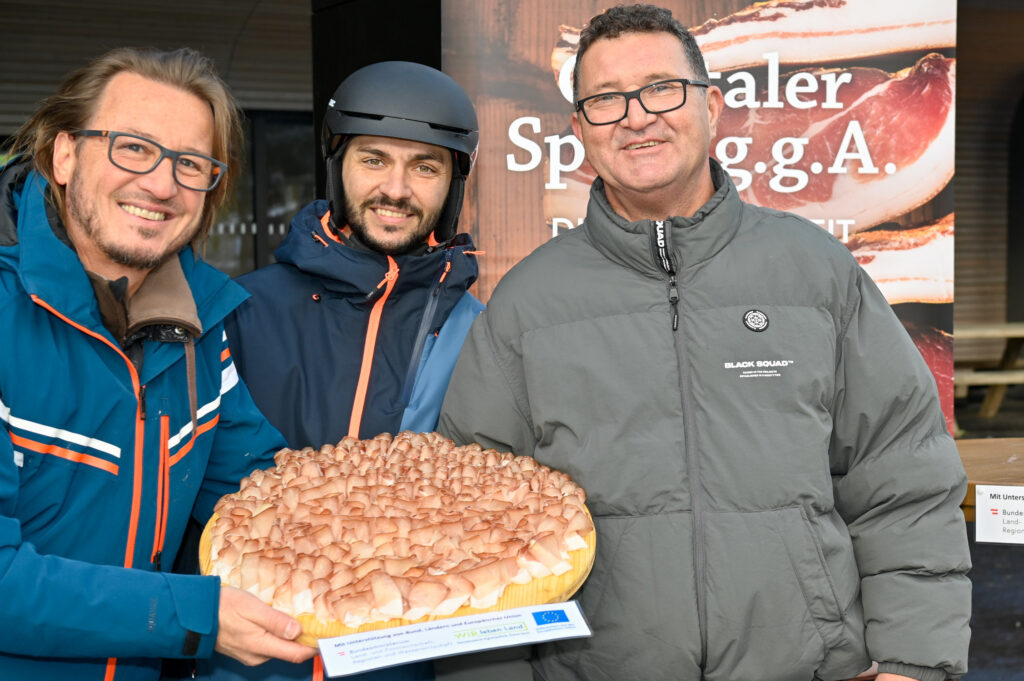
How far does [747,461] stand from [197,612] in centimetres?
112

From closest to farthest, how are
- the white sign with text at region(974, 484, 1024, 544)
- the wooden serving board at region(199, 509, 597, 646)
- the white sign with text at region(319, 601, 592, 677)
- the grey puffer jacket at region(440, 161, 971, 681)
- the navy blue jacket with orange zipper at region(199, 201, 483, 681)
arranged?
the white sign with text at region(319, 601, 592, 677), the wooden serving board at region(199, 509, 597, 646), the grey puffer jacket at region(440, 161, 971, 681), the navy blue jacket with orange zipper at region(199, 201, 483, 681), the white sign with text at region(974, 484, 1024, 544)

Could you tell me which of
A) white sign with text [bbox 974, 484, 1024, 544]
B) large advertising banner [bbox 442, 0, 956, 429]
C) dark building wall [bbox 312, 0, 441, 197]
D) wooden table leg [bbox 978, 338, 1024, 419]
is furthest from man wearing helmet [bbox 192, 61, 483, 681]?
wooden table leg [bbox 978, 338, 1024, 419]

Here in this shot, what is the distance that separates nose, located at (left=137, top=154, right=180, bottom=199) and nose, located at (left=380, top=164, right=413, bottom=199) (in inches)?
27.0

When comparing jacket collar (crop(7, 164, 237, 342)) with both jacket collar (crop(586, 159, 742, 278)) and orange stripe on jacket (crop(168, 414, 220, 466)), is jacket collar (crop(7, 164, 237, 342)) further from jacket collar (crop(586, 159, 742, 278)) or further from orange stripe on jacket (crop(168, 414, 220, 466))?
jacket collar (crop(586, 159, 742, 278))

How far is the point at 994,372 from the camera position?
11.6 metres

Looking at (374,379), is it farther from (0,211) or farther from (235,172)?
(0,211)

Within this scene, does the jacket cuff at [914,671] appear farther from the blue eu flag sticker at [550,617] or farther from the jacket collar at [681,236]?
the jacket collar at [681,236]

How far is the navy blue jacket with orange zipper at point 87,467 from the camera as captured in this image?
1708mm

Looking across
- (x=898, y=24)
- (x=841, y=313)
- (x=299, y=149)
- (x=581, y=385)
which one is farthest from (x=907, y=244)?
(x=299, y=149)

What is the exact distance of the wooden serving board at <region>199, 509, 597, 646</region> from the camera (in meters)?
1.60

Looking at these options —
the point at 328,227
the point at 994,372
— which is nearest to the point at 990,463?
the point at 328,227

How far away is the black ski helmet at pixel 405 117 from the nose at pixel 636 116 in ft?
2.41

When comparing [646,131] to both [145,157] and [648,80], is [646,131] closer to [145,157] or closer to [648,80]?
[648,80]

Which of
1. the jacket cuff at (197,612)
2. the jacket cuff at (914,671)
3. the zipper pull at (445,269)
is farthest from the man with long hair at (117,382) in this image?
the jacket cuff at (914,671)
